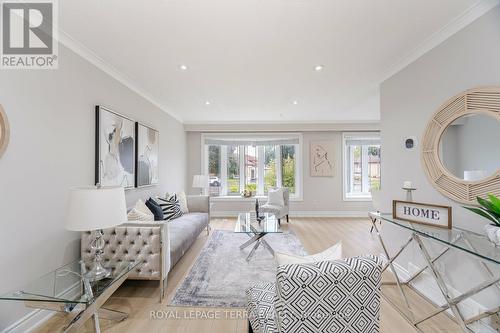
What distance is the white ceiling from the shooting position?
172cm

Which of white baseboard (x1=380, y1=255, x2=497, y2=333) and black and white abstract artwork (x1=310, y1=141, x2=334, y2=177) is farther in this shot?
black and white abstract artwork (x1=310, y1=141, x2=334, y2=177)

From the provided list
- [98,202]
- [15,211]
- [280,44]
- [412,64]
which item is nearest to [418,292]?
[412,64]

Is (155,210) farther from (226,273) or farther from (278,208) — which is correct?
(278,208)

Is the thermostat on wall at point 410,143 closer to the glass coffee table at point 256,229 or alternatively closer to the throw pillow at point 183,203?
the glass coffee table at point 256,229

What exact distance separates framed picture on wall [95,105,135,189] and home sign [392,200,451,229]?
10.3 ft

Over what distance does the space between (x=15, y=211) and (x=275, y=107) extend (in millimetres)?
4016

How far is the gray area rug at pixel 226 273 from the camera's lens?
2.27m

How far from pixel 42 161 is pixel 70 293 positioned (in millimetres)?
1173

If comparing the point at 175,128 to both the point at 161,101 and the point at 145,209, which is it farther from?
the point at 145,209

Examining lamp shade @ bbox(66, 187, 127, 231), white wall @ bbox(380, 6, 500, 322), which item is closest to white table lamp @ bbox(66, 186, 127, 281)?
lamp shade @ bbox(66, 187, 127, 231)

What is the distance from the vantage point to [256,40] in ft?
7.00

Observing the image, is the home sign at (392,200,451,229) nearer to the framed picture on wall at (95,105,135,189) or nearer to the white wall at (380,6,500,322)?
the white wall at (380,6,500,322)

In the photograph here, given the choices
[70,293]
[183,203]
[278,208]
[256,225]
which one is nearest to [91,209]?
[70,293]

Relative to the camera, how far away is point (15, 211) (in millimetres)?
1686
